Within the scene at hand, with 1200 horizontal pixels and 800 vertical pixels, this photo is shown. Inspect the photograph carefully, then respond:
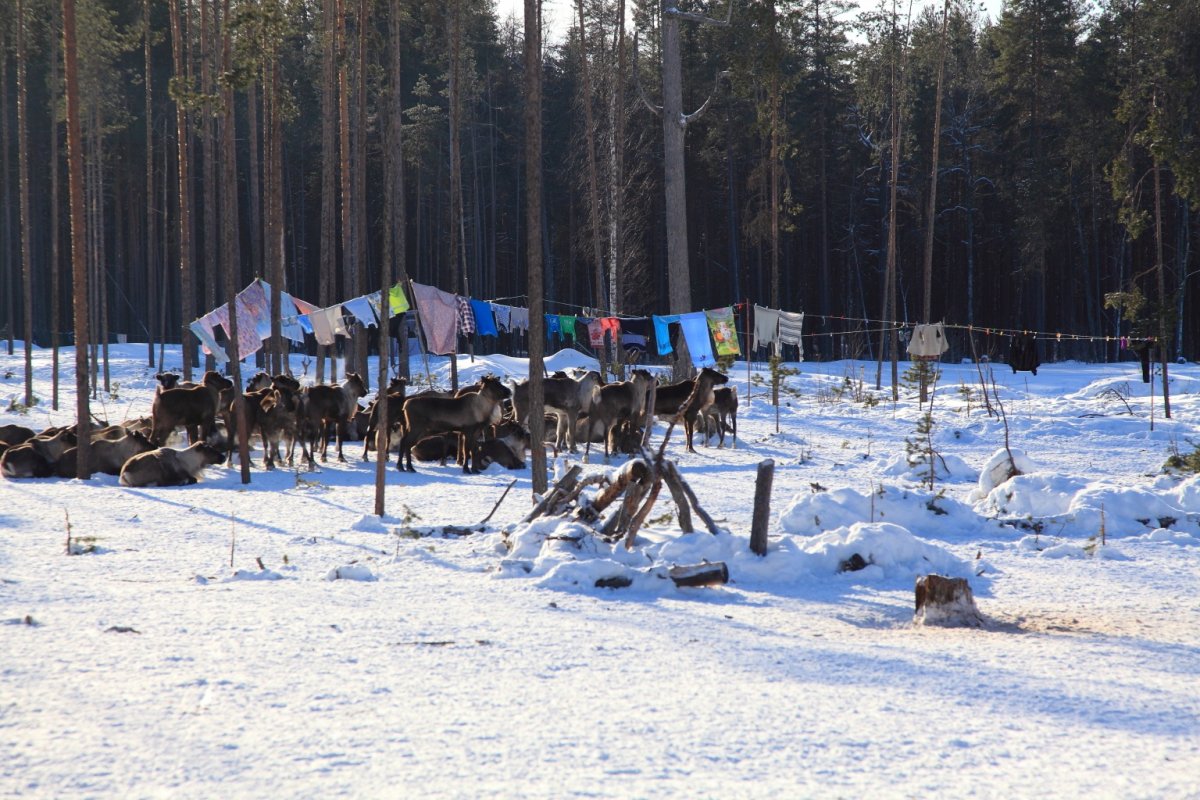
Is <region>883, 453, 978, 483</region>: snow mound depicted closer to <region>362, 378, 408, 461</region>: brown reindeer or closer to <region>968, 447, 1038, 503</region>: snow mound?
<region>968, 447, 1038, 503</region>: snow mound

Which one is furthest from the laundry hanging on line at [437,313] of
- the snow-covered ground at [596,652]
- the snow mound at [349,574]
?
the snow mound at [349,574]

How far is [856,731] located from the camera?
4855mm

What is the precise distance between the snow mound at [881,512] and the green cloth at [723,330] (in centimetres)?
1347

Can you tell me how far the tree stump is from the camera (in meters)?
7.14

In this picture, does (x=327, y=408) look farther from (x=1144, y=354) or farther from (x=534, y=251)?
(x=1144, y=354)

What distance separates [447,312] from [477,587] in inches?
639

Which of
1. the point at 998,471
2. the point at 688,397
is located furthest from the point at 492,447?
the point at 998,471

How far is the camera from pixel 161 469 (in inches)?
588

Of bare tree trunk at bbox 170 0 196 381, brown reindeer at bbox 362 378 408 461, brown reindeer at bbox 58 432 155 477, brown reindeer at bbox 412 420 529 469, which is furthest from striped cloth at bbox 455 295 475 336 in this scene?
brown reindeer at bbox 58 432 155 477

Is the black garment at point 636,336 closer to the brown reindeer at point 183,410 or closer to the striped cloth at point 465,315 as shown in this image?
the striped cloth at point 465,315

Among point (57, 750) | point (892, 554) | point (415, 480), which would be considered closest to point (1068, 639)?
point (892, 554)

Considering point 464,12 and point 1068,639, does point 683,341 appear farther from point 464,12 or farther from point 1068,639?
point 464,12

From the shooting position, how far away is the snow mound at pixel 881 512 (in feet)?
33.7

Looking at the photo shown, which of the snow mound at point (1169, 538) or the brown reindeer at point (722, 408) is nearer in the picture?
the snow mound at point (1169, 538)
